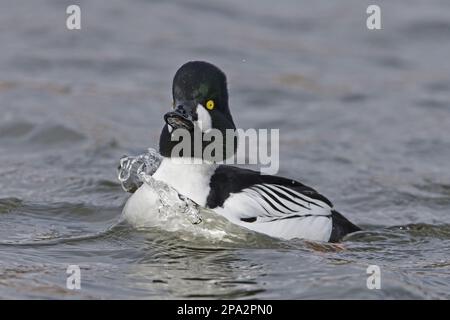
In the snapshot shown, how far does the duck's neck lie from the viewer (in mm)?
8570

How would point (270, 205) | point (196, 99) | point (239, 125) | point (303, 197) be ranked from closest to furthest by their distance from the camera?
point (196, 99), point (270, 205), point (303, 197), point (239, 125)

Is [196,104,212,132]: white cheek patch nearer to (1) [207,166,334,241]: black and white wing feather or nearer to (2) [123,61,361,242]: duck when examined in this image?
(2) [123,61,361,242]: duck

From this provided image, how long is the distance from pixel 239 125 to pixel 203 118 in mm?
5429

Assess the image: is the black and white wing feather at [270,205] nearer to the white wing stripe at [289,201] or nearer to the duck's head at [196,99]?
the white wing stripe at [289,201]

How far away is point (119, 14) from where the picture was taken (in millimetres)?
18781

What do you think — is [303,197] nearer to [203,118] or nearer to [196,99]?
[203,118]

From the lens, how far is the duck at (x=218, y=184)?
845 centimetres

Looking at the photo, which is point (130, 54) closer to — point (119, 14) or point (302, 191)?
point (119, 14)

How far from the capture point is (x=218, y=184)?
8.62 metres

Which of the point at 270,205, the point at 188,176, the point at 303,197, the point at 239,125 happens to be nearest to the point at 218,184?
the point at 188,176

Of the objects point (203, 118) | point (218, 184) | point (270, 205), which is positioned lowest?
point (270, 205)

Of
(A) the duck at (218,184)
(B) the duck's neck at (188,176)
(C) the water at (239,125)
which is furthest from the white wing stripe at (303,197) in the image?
(B) the duck's neck at (188,176)
